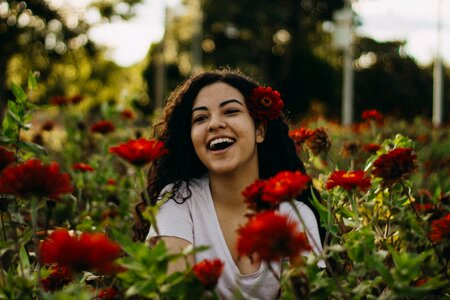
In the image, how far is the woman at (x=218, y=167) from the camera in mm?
2301

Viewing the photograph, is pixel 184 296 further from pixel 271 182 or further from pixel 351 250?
pixel 351 250

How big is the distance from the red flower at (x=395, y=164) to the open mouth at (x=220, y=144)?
791mm

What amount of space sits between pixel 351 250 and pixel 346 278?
243 mm

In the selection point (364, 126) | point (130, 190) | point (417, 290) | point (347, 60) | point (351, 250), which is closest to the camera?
point (417, 290)

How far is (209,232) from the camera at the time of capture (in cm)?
242

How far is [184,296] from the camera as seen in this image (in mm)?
1313

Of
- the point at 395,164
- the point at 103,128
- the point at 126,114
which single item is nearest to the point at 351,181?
the point at 395,164

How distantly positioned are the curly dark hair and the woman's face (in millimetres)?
122

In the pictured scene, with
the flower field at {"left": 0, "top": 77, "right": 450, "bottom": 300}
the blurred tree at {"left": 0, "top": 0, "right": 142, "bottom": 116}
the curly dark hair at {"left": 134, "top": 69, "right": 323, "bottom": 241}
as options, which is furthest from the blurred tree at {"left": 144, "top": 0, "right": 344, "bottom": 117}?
the flower field at {"left": 0, "top": 77, "right": 450, "bottom": 300}

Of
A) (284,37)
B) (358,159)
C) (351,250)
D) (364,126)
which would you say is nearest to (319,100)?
(284,37)

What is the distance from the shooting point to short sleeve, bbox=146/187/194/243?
228 cm

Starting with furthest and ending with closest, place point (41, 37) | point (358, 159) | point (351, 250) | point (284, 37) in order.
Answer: point (284, 37) → point (41, 37) → point (358, 159) → point (351, 250)

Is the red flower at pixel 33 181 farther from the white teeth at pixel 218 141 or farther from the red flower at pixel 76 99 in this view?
the red flower at pixel 76 99

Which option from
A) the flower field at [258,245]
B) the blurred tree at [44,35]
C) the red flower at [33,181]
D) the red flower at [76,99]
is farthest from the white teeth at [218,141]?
the blurred tree at [44,35]
